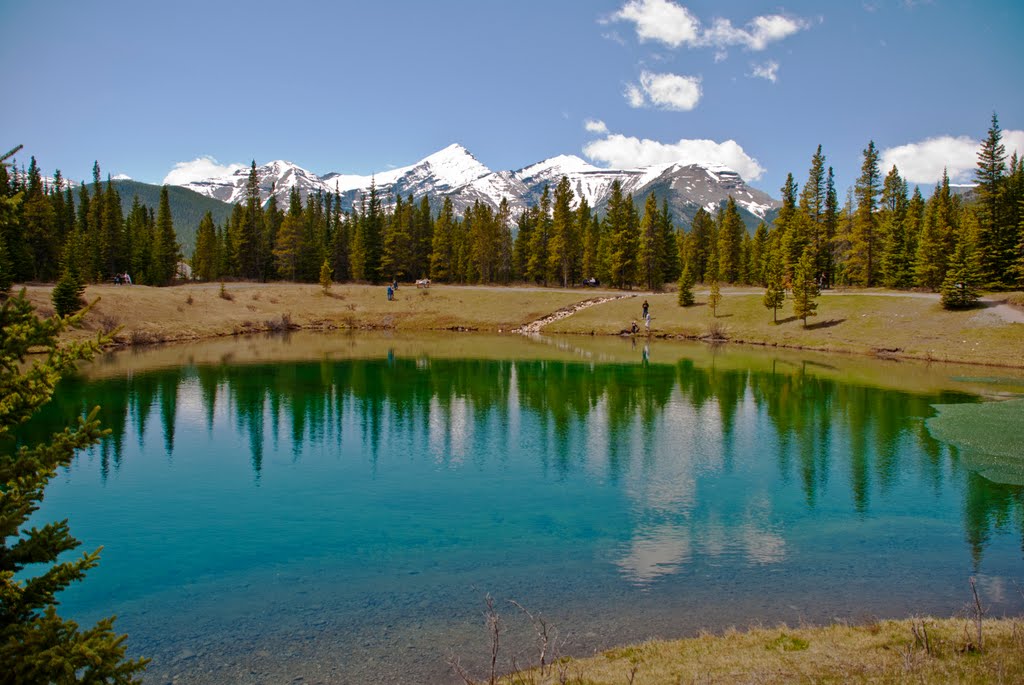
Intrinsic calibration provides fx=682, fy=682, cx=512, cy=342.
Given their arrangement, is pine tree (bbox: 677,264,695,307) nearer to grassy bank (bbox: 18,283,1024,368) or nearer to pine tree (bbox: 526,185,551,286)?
grassy bank (bbox: 18,283,1024,368)

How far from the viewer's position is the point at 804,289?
65.5 metres

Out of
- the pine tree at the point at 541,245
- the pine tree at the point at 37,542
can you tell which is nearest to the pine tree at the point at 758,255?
the pine tree at the point at 541,245

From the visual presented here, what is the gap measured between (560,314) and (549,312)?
156cm

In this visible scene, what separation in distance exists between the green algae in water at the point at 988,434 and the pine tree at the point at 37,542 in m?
25.1

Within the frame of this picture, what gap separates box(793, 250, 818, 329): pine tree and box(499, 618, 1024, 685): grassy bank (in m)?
57.6

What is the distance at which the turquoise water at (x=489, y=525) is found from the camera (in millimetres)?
12602

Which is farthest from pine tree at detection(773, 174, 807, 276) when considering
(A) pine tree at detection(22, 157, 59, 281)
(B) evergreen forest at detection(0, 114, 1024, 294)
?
(A) pine tree at detection(22, 157, 59, 281)

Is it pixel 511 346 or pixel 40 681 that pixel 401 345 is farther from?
pixel 40 681

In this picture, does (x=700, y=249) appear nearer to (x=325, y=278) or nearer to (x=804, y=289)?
(x=804, y=289)

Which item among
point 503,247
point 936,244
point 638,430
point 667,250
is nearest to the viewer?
point 638,430

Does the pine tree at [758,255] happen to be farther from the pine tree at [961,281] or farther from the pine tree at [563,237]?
the pine tree at [961,281]

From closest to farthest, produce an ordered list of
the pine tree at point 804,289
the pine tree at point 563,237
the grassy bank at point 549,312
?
the grassy bank at point 549,312 < the pine tree at point 804,289 < the pine tree at point 563,237

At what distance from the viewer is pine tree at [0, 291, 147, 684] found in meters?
6.36

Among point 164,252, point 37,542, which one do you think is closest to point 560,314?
point 164,252
